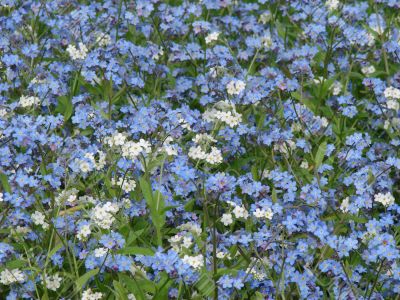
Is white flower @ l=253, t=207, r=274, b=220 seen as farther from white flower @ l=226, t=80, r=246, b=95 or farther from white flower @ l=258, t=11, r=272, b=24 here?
white flower @ l=258, t=11, r=272, b=24

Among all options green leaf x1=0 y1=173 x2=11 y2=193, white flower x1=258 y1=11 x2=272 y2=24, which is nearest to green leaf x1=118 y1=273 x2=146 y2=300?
green leaf x1=0 y1=173 x2=11 y2=193

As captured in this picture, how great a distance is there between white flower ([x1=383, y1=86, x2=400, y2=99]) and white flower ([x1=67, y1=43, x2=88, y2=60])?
2.10 m

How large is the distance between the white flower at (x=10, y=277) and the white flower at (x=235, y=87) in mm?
1915

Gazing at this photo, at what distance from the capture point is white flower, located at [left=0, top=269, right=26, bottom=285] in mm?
4414

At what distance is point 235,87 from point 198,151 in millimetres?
708

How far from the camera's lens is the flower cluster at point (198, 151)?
4.53 meters

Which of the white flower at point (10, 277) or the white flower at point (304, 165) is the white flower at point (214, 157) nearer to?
the white flower at point (304, 165)

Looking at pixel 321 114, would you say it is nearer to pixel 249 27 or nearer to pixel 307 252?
pixel 249 27

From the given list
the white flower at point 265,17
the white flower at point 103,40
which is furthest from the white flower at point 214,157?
the white flower at point 265,17

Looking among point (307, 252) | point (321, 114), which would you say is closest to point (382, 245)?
point (307, 252)

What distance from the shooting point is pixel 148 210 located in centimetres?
495

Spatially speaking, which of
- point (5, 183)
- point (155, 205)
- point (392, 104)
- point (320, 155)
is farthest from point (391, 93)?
point (5, 183)

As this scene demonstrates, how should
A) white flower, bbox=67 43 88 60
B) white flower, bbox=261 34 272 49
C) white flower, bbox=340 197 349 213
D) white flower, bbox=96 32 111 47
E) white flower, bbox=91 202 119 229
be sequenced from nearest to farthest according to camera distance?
white flower, bbox=91 202 119 229 → white flower, bbox=340 197 349 213 → white flower, bbox=67 43 88 60 → white flower, bbox=96 32 111 47 → white flower, bbox=261 34 272 49

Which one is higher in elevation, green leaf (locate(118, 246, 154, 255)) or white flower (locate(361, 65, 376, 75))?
white flower (locate(361, 65, 376, 75))
